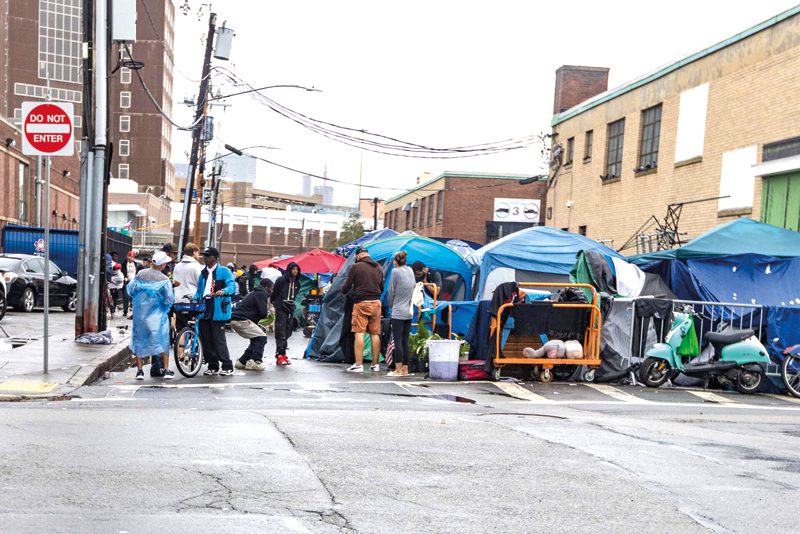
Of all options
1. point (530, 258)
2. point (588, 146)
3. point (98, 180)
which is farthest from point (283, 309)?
point (588, 146)

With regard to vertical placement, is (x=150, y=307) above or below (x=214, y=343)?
above

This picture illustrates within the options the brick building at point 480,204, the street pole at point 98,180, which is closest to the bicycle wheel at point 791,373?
the street pole at point 98,180

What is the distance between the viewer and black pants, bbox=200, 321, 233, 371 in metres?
12.9

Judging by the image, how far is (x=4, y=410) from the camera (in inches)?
331

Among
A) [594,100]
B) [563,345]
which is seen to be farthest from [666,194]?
[563,345]

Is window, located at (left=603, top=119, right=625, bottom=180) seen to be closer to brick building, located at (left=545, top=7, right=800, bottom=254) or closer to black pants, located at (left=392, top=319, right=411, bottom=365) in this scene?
brick building, located at (left=545, top=7, right=800, bottom=254)

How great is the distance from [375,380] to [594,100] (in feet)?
61.9

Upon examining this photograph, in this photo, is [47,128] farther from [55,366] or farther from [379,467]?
[379,467]

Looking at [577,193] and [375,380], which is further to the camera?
[577,193]

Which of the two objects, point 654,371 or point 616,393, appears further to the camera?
point 654,371

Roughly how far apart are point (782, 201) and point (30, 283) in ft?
63.9

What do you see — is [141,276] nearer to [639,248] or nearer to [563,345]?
[563,345]

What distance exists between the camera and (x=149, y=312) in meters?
11.9

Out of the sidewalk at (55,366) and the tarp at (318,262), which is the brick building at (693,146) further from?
the sidewalk at (55,366)
